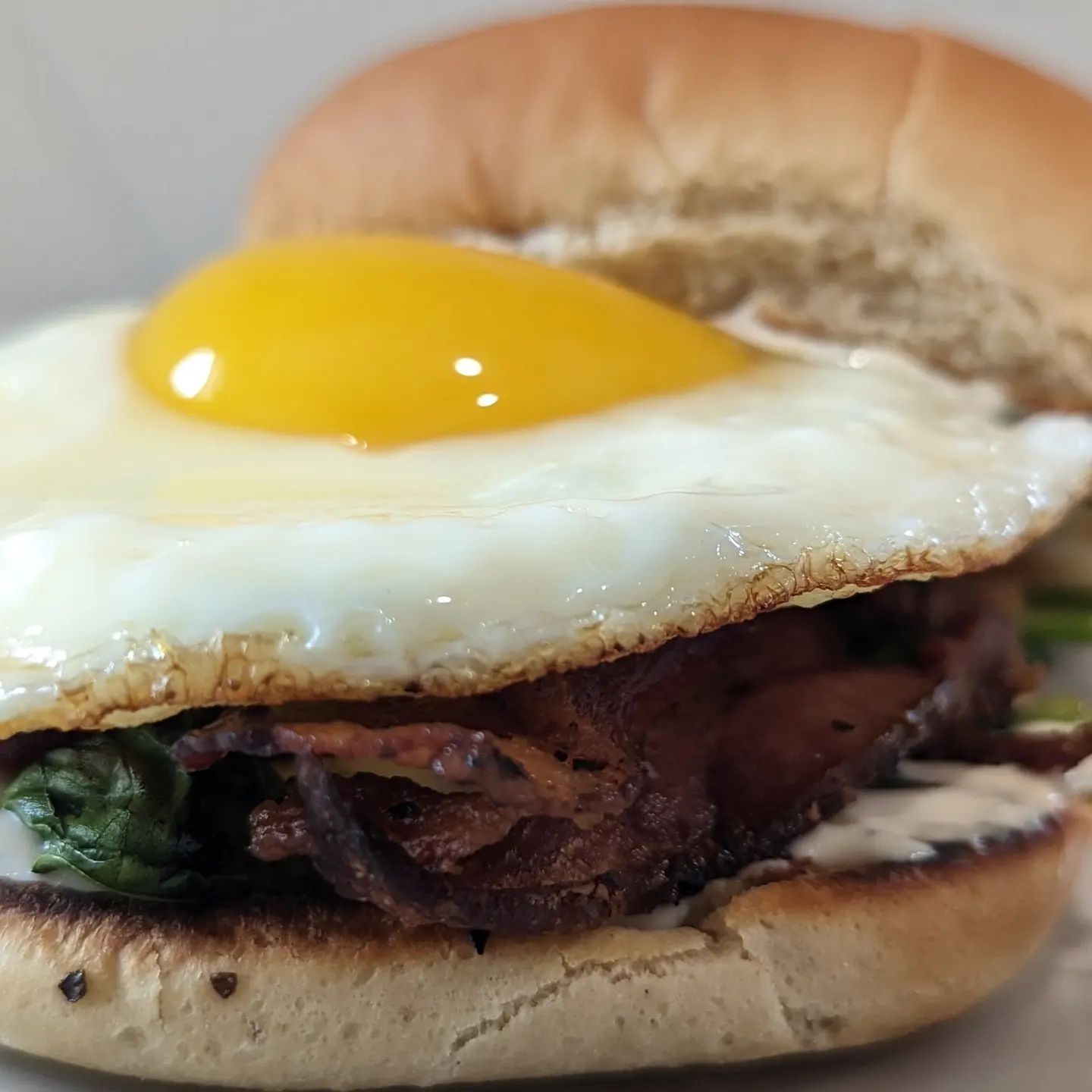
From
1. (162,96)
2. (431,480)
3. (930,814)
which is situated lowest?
(930,814)

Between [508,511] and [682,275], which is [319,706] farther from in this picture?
[682,275]

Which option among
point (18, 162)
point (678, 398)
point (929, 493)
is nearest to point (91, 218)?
point (18, 162)

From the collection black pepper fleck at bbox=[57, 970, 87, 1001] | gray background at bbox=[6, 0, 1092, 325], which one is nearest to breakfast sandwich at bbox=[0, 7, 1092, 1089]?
black pepper fleck at bbox=[57, 970, 87, 1001]

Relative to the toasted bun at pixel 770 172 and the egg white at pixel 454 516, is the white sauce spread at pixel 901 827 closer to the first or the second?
the egg white at pixel 454 516

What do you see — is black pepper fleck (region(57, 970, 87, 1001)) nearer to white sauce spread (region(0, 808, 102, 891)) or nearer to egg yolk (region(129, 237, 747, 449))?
white sauce spread (region(0, 808, 102, 891))

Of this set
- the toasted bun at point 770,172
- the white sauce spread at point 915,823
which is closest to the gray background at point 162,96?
the toasted bun at point 770,172

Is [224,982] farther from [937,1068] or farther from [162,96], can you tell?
[162,96]

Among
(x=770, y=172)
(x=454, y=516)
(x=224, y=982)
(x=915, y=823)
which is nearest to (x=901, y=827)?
(x=915, y=823)
